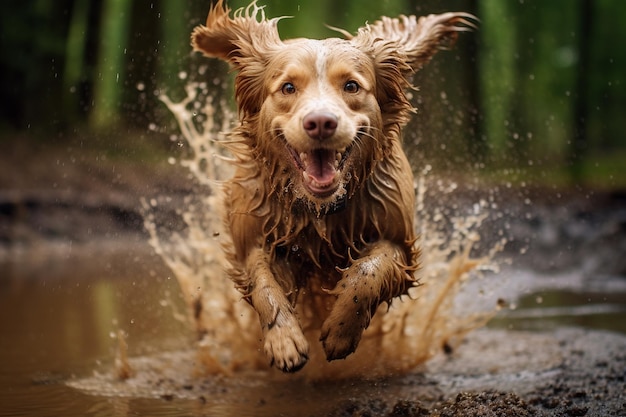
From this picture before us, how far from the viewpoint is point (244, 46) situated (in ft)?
14.0

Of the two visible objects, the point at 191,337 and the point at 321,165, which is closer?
the point at 321,165

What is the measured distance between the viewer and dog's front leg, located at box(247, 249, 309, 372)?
3693mm

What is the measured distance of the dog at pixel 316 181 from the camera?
3855 millimetres

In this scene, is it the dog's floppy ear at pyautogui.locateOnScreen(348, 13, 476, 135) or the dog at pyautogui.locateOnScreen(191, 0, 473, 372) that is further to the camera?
the dog's floppy ear at pyautogui.locateOnScreen(348, 13, 476, 135)

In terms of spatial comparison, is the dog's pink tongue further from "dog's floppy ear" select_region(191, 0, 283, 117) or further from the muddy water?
the muddy water

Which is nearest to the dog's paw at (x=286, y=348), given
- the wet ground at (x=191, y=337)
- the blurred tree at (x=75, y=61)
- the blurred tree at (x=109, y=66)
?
the wet ground at (x=191, y=337)

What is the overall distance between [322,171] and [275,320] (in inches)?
27.9

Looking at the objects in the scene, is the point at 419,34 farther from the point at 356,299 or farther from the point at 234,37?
the point at 356,299

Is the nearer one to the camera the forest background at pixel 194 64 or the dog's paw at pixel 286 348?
the dog's paw at pixel 286 348

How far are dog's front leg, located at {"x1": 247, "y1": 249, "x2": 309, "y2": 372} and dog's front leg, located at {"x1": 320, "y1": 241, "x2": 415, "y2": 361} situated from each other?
0.15 m

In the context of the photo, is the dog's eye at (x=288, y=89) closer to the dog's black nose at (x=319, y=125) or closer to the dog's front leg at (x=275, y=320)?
the dog's black nose at (x=319, y=125)

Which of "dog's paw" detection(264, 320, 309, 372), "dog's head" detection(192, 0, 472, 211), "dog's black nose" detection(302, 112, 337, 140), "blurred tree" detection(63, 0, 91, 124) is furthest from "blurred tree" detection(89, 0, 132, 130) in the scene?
"dog's paw" detection(264, 320, 309, 372)

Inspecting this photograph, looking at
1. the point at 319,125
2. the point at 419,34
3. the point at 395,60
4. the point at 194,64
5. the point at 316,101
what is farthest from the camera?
the point at 194,64

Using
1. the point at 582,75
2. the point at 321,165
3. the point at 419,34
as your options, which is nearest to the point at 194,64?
the point at 419,34
